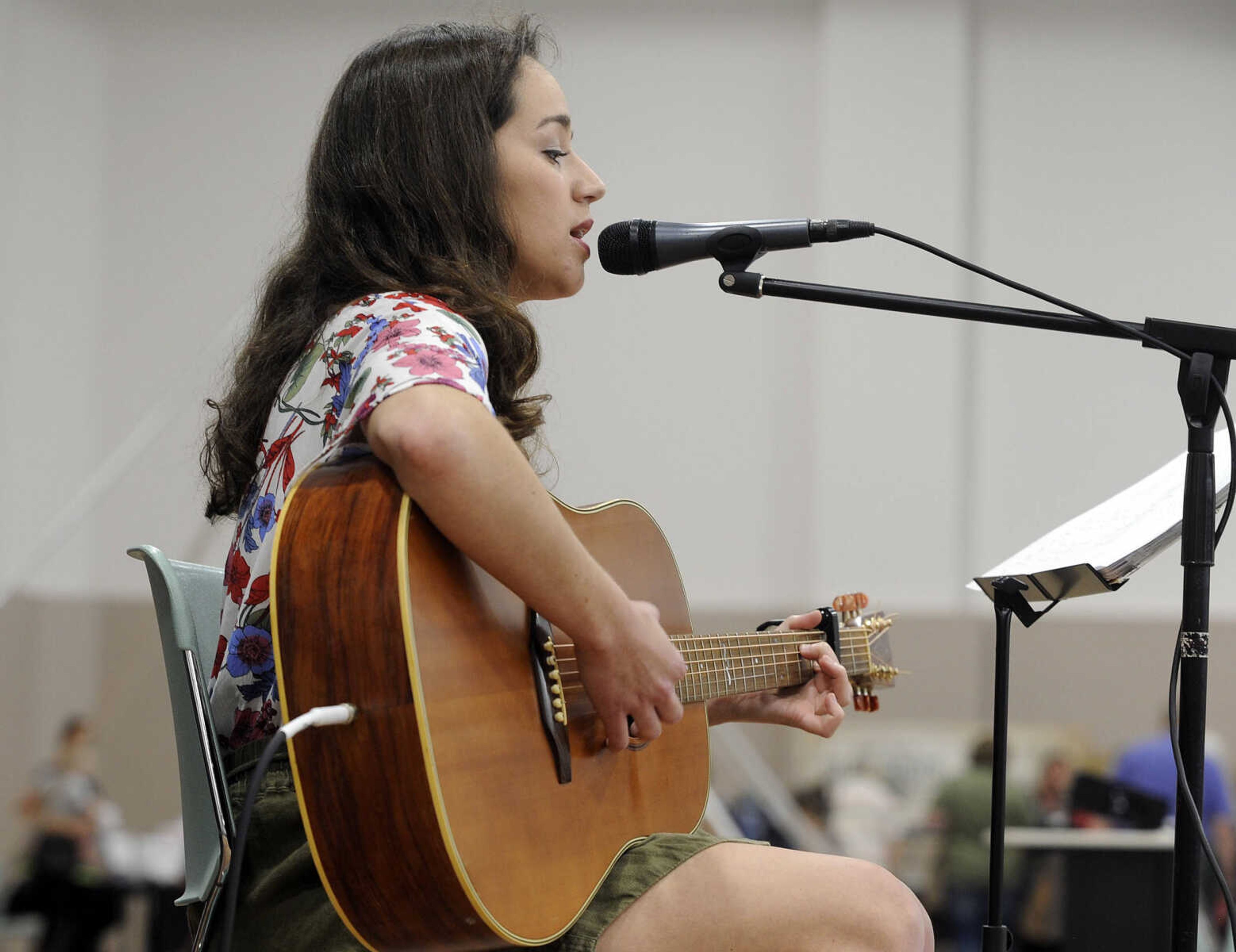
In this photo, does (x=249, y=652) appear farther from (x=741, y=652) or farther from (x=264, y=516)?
(x=741, y=652)

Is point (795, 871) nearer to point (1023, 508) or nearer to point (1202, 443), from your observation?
point (1202, 443)

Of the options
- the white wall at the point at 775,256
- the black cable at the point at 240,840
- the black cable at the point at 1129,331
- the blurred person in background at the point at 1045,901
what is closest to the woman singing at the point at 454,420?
the black cable at the point at 240,840

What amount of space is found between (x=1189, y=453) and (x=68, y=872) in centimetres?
490

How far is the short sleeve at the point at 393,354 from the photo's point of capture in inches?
45.9

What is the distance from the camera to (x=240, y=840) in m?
1.09

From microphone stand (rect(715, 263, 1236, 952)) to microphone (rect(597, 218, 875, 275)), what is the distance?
0.01m

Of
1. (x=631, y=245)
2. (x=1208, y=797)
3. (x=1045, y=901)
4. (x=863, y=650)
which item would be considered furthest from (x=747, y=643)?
(x=1208, y=797)

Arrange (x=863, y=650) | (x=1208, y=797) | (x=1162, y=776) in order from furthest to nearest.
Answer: (x=1162, y=776) → (x=1208, y=797) → (x=863, y=650)

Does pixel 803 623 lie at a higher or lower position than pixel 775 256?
lower

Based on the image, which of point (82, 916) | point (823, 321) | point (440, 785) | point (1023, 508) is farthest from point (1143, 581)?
point (440, 785)

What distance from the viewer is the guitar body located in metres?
1.10

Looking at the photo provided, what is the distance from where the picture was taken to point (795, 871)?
4.14ft

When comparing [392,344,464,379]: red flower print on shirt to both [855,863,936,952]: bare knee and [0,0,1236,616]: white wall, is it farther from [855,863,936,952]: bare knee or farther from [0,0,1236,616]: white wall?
[0,0,1236,616]: white wall

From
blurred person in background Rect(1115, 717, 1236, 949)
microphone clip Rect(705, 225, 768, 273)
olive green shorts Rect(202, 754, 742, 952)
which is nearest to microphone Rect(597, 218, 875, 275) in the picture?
→ microphone clip Rect(705, 225, 768, 273)
